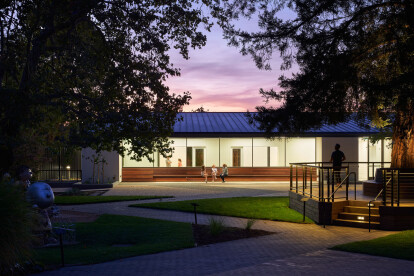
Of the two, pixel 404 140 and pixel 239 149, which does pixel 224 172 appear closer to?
pixel 239 149

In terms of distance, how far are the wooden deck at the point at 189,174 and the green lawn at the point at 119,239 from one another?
17175mm

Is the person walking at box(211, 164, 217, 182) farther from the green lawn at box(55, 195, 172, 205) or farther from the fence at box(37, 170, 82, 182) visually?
the green lawn at box(55, 195, 172, 205)

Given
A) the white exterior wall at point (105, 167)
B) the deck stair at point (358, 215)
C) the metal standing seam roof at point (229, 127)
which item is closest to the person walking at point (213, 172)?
the metal standing seam roof at point (229, 127)

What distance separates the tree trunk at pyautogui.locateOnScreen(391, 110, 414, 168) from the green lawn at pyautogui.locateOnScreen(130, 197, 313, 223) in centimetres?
372

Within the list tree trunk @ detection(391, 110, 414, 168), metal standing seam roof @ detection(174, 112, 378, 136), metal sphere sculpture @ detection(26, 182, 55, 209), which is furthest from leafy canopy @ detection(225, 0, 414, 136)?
metal standing seam roof @ detection(174, 112, 378, 136)

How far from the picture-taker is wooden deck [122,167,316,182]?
3131 centimetres

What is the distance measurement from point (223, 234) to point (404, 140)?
287 inches

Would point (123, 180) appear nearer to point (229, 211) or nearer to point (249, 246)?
point (229, 211)

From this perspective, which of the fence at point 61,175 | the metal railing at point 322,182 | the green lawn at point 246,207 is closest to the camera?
the metal railing at point 322,182

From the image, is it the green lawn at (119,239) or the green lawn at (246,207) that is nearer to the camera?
the green lawn at (119,239)

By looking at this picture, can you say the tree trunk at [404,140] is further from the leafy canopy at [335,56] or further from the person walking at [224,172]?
the person walking at [224,172]

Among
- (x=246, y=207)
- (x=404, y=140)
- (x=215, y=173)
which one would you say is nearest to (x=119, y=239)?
(x=246, y=207)

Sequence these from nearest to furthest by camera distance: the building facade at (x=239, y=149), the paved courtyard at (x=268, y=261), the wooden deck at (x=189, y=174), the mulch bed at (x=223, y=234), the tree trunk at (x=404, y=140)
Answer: the paved courtyard at (x=268, y=261) → the mulch bed at (x=223, y=234) → the tree trunk at (x=404, y=140) → the building facade at (x=239, y=149) → the wooden deck at (x=189, y=174)

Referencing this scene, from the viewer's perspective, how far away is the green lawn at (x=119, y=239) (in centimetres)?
848
